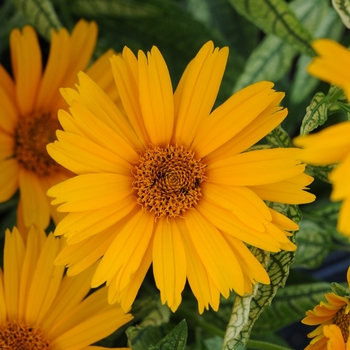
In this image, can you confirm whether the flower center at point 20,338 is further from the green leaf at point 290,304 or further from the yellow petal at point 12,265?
the green leaf at point 290,304

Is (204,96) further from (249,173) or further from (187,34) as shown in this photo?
(187,34)

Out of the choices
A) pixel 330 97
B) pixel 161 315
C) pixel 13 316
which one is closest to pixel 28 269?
pixel 13 316

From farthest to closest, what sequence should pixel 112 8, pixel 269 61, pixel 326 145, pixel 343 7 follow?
pixel 112 8
pixel 269 61
pixel 343 7
pixel 326 145

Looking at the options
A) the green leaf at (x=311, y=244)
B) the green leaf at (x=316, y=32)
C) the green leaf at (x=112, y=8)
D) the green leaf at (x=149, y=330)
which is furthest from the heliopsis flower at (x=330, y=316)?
the green leaf at (x=112, y=8)

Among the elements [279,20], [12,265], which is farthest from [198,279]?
[279,20]

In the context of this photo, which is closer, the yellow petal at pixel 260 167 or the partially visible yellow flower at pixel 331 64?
the partially visible yellow flower at pixel 331 64

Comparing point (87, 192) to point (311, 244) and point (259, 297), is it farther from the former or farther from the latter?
point (311, 244)

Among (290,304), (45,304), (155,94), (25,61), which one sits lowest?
(290,304)
